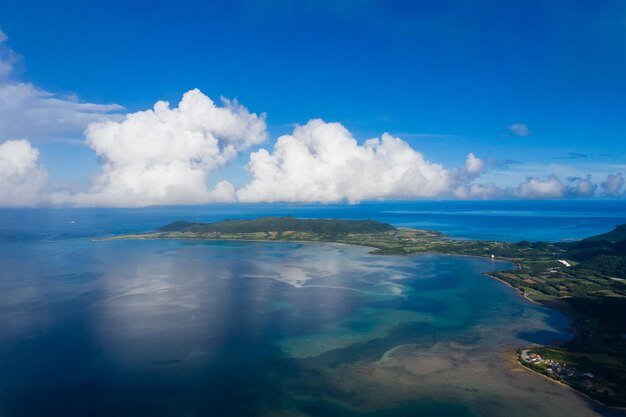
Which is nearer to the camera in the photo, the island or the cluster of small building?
the cluster of small building

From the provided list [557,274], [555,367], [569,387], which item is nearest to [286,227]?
[557,274]

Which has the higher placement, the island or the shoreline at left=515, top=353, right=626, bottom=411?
the island

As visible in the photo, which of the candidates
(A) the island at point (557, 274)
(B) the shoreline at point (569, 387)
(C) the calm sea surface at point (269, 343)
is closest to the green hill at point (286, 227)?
(A) the island at point (557, 274)

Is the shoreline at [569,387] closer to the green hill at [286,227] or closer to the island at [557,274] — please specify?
the island at [557,274]

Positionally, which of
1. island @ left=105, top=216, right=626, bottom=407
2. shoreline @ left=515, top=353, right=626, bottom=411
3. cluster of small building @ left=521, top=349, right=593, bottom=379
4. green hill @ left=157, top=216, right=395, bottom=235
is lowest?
shoreline @ left=515, top=353, right=626, bottom=411

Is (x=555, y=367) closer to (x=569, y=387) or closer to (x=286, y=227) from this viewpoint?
(x=569, y=387)

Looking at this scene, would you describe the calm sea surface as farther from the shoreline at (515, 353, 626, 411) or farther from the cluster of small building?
the cluster of small building

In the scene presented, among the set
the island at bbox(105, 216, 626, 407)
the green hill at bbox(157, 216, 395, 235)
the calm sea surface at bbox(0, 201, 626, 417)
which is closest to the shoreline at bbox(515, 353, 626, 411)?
the island at bbox(105, 216, 626, 407)
